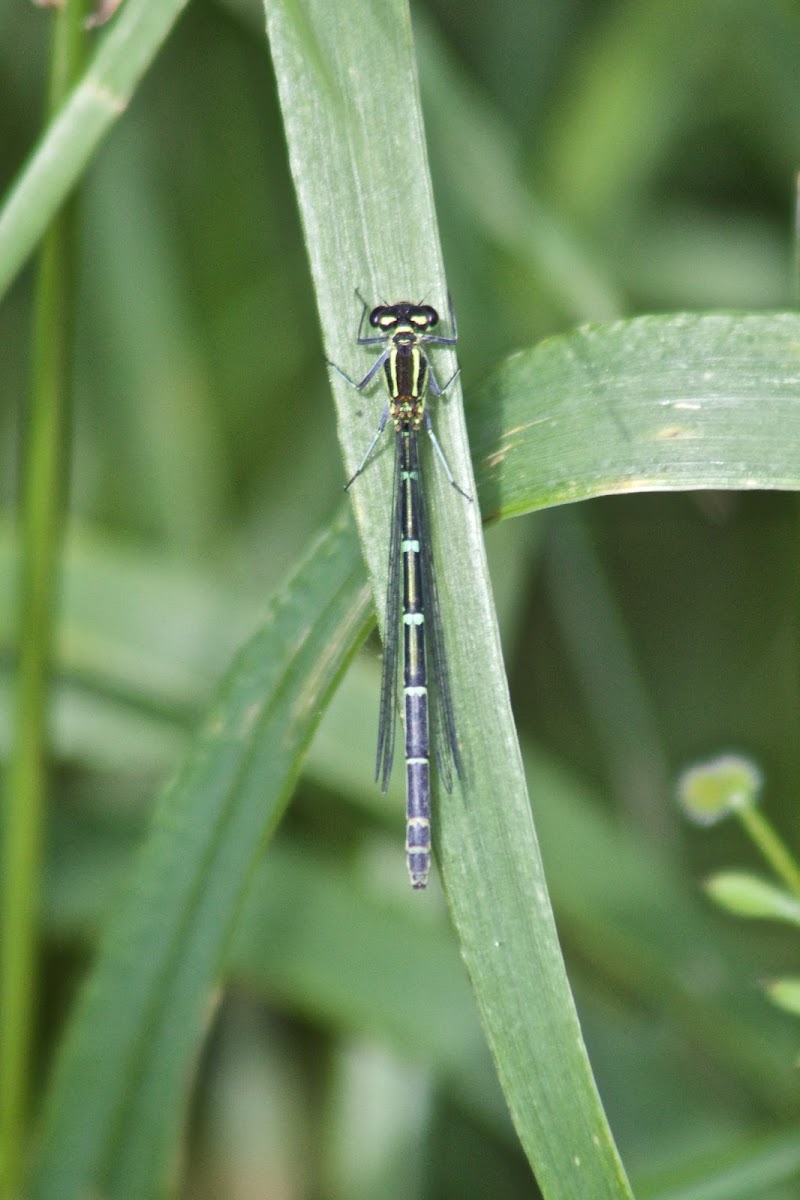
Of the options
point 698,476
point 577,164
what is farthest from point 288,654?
point 577,164

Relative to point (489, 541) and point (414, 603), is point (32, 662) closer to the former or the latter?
point (414, 603)

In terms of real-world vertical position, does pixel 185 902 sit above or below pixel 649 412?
below

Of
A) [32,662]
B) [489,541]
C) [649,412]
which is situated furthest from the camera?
[489,541]

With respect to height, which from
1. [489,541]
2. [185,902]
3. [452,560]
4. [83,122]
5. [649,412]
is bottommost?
[185,902]

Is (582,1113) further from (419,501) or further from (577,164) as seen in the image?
(577,164)

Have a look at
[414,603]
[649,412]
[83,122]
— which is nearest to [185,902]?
[414,603]

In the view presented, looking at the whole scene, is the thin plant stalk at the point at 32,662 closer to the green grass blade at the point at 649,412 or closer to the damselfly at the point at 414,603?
the damselfly at the point at 414,603

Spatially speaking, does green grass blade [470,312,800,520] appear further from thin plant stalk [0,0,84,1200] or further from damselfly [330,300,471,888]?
thin plant stalk [0,0,84,1200]

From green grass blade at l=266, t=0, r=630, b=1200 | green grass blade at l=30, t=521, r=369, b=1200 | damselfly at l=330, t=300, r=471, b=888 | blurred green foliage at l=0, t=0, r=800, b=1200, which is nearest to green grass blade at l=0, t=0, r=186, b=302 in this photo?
green grass blade at l=266, t=0, r=630, b=1200
